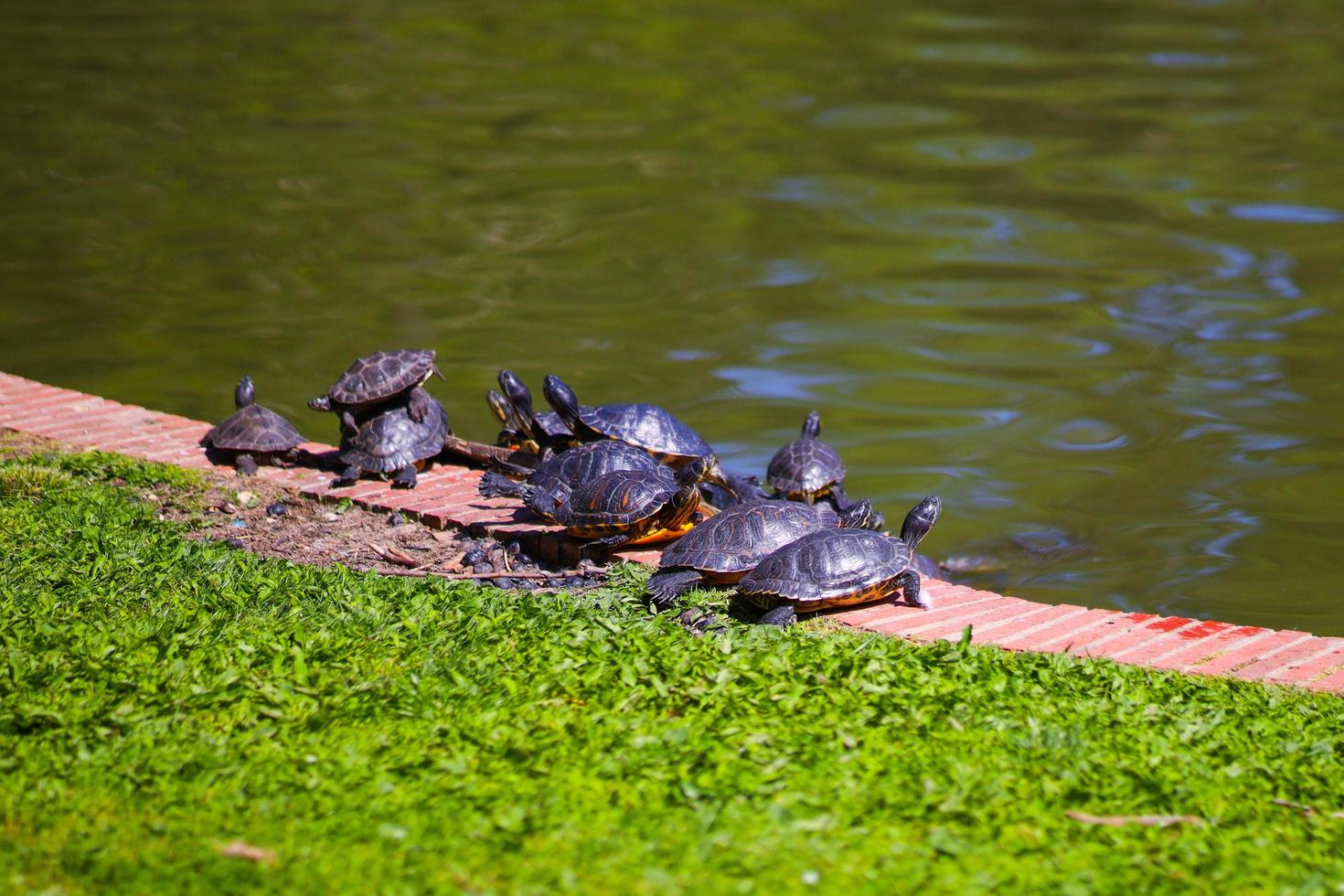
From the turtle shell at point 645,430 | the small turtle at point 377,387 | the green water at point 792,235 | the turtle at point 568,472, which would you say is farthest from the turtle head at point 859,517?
the small turtle at point 377,387

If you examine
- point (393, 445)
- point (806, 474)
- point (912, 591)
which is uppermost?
point (393, 445)

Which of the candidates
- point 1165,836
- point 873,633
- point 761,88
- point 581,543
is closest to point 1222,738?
point 1165,836

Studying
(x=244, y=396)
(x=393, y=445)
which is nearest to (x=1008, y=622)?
(x=393, y=445)

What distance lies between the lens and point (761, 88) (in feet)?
63.2

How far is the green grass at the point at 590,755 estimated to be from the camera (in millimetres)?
3051

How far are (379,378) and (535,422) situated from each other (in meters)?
0.90

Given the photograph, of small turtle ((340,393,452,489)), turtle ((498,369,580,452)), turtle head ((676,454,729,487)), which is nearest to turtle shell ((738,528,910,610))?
turtle head ((676,454,729,487))

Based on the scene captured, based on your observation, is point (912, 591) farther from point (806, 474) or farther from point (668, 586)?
point (806, 474)

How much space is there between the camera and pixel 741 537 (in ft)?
16.7

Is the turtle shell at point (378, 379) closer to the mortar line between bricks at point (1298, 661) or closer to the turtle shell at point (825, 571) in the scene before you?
the turtle shell at point (825, 571)

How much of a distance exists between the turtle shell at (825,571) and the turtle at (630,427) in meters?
1.88

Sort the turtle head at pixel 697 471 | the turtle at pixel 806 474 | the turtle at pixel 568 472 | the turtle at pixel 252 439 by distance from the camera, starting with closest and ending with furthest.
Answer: the turtle head at pixel 697 471 → the turtle at pixel 568 472 → the turtle at pixel 252 439 → the turtle at pixel 806 474

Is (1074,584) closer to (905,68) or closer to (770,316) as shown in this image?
(770,316)

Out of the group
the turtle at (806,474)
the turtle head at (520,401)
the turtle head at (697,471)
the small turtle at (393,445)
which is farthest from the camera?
the turtle at (806,474)
